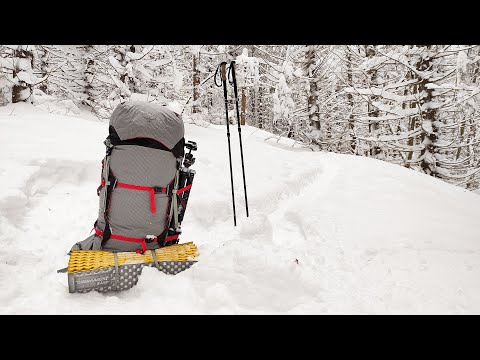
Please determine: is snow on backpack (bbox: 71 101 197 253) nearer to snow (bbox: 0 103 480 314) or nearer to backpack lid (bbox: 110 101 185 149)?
backpack lid (bbox: 110 101 185 149)

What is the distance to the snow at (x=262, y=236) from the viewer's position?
3.34 metres

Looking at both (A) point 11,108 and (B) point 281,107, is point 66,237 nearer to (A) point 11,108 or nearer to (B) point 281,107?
A: (A) point 11,108

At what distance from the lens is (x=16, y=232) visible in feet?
16.4

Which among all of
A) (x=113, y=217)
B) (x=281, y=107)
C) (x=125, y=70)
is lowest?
(x=113, y=217)

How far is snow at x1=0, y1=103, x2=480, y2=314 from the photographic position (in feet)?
11.0

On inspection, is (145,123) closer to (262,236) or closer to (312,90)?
(262,236)

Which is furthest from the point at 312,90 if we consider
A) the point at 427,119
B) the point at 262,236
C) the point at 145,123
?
the point at 145,123

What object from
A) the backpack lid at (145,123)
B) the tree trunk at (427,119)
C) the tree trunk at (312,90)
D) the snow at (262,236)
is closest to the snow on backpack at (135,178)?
the backpack lid at (145,123)

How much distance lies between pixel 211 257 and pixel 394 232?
3.39 meters

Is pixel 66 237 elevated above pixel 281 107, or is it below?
below

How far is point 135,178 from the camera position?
4.19m
